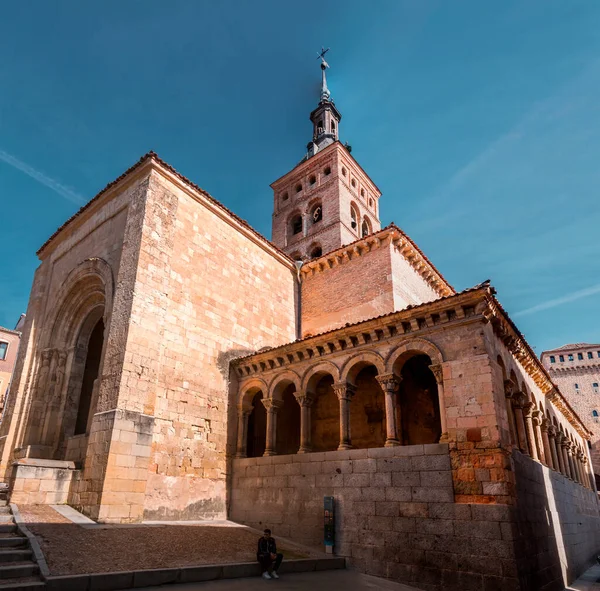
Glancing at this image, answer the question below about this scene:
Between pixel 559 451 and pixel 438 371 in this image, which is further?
pixel 559 451

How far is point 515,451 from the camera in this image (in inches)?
365

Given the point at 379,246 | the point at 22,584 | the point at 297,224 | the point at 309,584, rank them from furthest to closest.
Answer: the point at 297,224 < the point at 379,246 < the point at 309,584 < the point at 22,584

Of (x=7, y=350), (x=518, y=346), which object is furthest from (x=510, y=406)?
(x=7, y=350)

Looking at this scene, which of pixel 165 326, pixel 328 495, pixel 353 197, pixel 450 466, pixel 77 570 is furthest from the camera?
pixel 353 197

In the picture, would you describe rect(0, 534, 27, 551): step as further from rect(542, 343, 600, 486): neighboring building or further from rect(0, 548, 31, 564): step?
rect(542, 343, 600, 486): neighboring building

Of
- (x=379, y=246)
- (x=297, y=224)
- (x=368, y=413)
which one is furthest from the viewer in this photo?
(x=297, y=224)

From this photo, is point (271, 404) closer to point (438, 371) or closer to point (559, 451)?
point (438, 371)

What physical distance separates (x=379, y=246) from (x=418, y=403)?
257 inches

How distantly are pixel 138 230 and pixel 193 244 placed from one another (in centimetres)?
190

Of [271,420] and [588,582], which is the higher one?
[271,420]

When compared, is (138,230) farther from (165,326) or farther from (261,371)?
(261,371)

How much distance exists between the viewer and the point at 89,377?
15.8 m

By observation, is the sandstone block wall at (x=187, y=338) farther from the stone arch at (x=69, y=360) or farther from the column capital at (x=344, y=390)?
the column capital at (x=344, y=390)

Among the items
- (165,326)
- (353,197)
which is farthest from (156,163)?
(353,197)
